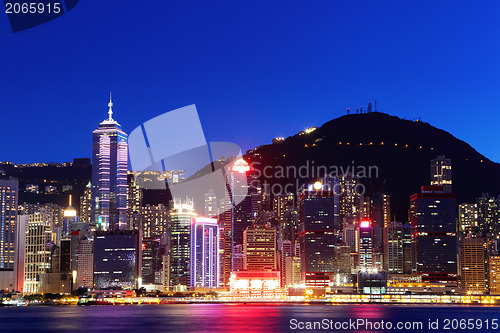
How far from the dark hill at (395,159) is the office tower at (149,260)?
32.3 meters

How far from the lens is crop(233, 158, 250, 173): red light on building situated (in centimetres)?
17525

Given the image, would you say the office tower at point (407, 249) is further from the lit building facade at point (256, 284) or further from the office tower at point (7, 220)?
the office tower at point (7, 220)

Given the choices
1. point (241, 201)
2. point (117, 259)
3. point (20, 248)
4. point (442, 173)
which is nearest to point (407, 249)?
point (442, 173)

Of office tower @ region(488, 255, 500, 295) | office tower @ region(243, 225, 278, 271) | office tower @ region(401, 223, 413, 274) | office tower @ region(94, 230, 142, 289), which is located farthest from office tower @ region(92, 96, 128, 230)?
office tower @ region(488, 255, 500, 295)

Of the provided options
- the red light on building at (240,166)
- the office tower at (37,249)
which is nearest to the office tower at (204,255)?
the red light on building at (240,166)

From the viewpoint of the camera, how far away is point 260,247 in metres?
156

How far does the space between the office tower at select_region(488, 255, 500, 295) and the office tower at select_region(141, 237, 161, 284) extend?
200ft

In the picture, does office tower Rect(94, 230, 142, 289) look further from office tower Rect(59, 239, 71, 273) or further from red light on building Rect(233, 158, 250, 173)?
red light on building Rect(233, 158, 250, 173)

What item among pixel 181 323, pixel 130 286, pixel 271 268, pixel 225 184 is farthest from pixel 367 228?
pixel 181 323

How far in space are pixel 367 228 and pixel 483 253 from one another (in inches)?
873

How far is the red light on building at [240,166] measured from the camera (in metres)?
175

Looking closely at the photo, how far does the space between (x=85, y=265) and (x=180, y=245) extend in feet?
→ 63.4

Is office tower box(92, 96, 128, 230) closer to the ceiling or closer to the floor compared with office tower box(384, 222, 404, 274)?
closer to the ceiling

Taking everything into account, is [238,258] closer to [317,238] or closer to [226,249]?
[226,249]
